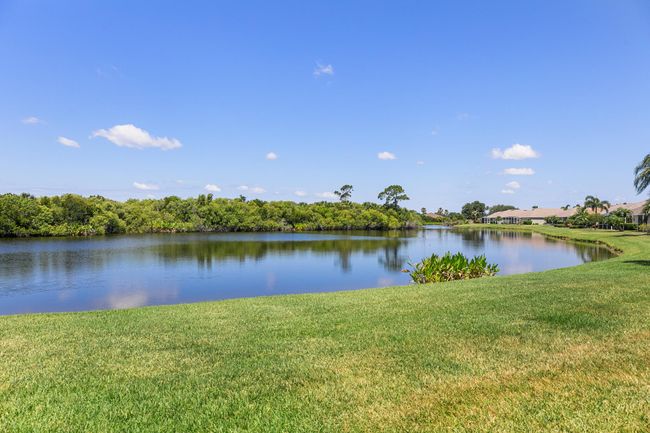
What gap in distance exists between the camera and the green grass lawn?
414 cm

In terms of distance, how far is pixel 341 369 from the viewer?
558 cm

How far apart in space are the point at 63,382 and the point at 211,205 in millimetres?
90789

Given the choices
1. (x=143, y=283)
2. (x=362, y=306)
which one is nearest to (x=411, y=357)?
(x=362, y=306)

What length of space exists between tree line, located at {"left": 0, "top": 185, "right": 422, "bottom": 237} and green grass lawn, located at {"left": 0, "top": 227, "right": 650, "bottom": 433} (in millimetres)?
65735

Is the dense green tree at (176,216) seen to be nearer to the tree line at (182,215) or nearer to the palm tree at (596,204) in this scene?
the tree line at (182,215)

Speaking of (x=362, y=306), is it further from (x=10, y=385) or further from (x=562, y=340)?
(x=10, y=385)

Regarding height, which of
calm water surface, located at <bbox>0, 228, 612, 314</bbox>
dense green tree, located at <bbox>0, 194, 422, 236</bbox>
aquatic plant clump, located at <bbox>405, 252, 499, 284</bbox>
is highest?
dense green tree, located at <bbox>0, 194, 422, 236</bbox>

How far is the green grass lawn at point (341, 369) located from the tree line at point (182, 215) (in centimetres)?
6573

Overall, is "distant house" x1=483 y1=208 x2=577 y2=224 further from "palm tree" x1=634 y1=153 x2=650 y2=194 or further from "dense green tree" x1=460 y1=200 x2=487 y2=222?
"palm tree" x1=634 y1=153 x2=650 y2=194

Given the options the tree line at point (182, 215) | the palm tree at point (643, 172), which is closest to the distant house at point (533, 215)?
the tree line at point (182, 215)

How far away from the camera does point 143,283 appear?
2077 cm

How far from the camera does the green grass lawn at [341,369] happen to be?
4.14 meters

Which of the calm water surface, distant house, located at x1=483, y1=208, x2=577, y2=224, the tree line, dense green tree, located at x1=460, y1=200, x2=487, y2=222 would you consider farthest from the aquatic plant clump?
dense green tree, located at x1=460, y1=200, x2=487, y2=222

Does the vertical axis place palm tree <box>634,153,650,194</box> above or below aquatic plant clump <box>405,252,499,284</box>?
above
